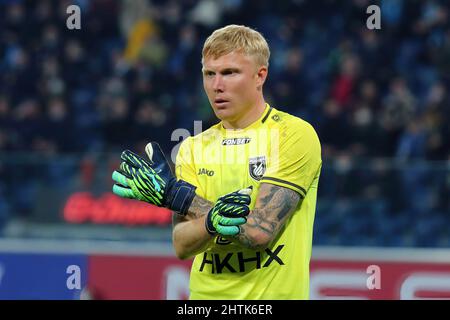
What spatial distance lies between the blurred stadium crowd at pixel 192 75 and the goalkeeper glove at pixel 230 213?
6792 millimetres

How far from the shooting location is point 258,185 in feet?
18.4

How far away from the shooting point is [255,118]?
18.8 feet

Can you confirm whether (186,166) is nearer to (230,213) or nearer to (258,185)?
(258,185)

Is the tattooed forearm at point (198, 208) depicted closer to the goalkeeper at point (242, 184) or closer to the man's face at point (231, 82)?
the goalkeeper at point (242, 184)

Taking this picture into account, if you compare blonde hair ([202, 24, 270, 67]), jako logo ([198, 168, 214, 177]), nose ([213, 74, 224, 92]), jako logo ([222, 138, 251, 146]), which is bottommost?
jako logo ([198, 168, 214, 177])

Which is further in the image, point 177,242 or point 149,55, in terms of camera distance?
point 149,55

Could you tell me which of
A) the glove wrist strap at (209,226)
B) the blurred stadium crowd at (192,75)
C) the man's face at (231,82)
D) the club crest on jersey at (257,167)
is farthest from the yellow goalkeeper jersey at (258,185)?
the blurred stadium crowd at (192,75)

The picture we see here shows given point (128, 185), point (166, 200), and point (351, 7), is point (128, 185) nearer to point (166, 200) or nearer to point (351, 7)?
point (166, 200)

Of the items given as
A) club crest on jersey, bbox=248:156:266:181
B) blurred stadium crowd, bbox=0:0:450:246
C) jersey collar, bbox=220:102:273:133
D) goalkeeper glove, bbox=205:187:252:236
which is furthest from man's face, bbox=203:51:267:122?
blurred stadium crowd, bbox=0:0:450:246

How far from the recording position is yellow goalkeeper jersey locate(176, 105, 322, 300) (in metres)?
5.52

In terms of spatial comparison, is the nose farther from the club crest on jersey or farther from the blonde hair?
the club crest on jersey

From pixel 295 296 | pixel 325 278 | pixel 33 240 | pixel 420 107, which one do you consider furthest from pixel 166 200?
pixel 420 107

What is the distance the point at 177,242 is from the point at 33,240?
→ 6.83 metres

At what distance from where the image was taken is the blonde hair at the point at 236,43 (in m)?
5.54
